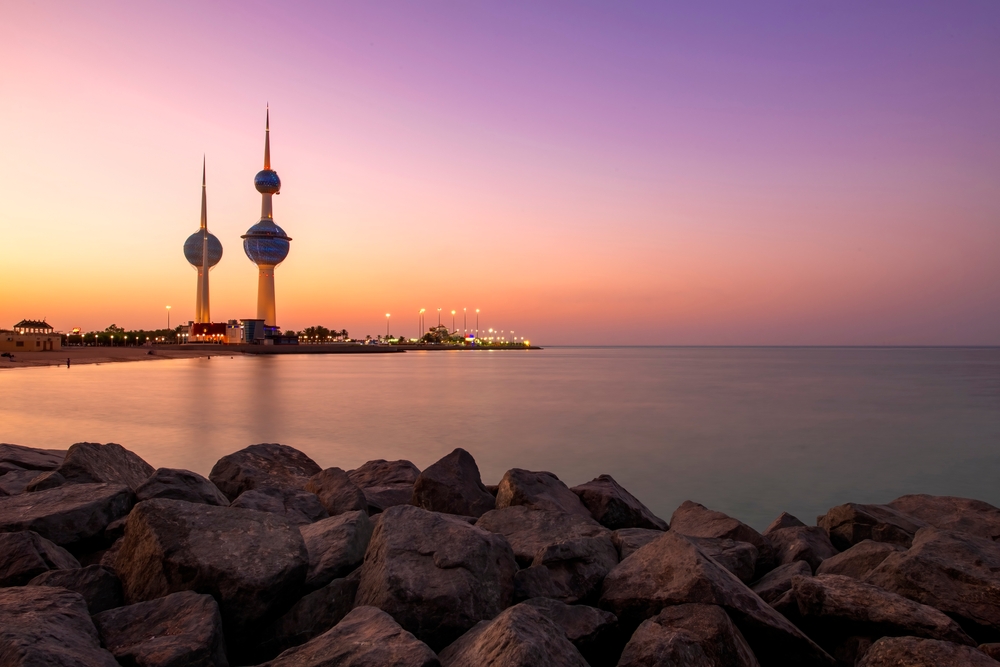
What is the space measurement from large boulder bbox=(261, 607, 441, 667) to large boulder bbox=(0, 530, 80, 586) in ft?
7.62

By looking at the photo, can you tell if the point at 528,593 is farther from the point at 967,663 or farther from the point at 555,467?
the point at 555,467

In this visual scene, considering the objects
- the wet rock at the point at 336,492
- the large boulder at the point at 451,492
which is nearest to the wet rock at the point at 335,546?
the wet rock at the point at 336,492

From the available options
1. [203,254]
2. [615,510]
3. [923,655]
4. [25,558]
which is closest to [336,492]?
[25,558]

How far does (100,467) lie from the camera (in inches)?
281

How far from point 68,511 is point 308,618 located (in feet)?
8.67

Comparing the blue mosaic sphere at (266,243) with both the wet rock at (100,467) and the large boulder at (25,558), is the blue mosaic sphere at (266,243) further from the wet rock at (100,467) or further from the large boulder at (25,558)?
the large boulder at (25,558)

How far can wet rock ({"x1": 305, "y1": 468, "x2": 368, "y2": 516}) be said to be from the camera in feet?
23.2

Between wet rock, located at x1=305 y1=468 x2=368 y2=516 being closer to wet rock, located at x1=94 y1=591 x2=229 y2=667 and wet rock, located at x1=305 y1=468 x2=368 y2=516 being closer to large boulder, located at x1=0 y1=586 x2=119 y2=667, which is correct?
wet rock, located at x1=94 y1=591 x2=229 y2=667

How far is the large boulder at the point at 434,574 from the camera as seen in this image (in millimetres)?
4172

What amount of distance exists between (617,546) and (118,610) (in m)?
3.99

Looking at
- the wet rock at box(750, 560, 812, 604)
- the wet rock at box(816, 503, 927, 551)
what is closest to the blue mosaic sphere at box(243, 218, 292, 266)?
the wet rock at box(816, 503, 927, 551)

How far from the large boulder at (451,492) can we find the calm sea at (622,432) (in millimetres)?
4900

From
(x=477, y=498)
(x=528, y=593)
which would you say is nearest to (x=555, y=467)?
(x=477, y=498)

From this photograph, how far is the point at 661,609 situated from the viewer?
4.39m
